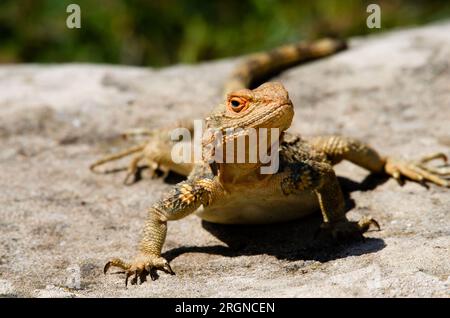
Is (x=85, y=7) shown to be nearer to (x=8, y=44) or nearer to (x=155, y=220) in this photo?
(x=8, y=44)

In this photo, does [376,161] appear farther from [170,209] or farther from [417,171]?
[170,209]

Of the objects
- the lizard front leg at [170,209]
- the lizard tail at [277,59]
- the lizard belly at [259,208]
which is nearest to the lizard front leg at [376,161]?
the lizard belly at [259,208]

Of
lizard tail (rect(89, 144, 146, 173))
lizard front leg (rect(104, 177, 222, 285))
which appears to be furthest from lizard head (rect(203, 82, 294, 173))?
lizard tail (rect(89, 144, 146, 173))

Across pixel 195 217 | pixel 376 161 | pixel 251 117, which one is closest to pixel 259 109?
pixel 251 117

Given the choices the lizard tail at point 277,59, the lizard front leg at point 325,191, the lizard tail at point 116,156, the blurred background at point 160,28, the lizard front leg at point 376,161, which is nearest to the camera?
the lizard front leg at point 325,191

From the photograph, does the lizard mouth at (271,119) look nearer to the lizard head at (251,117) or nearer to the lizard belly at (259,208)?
the lizard head at (251,117)

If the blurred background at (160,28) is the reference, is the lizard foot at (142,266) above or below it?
below
